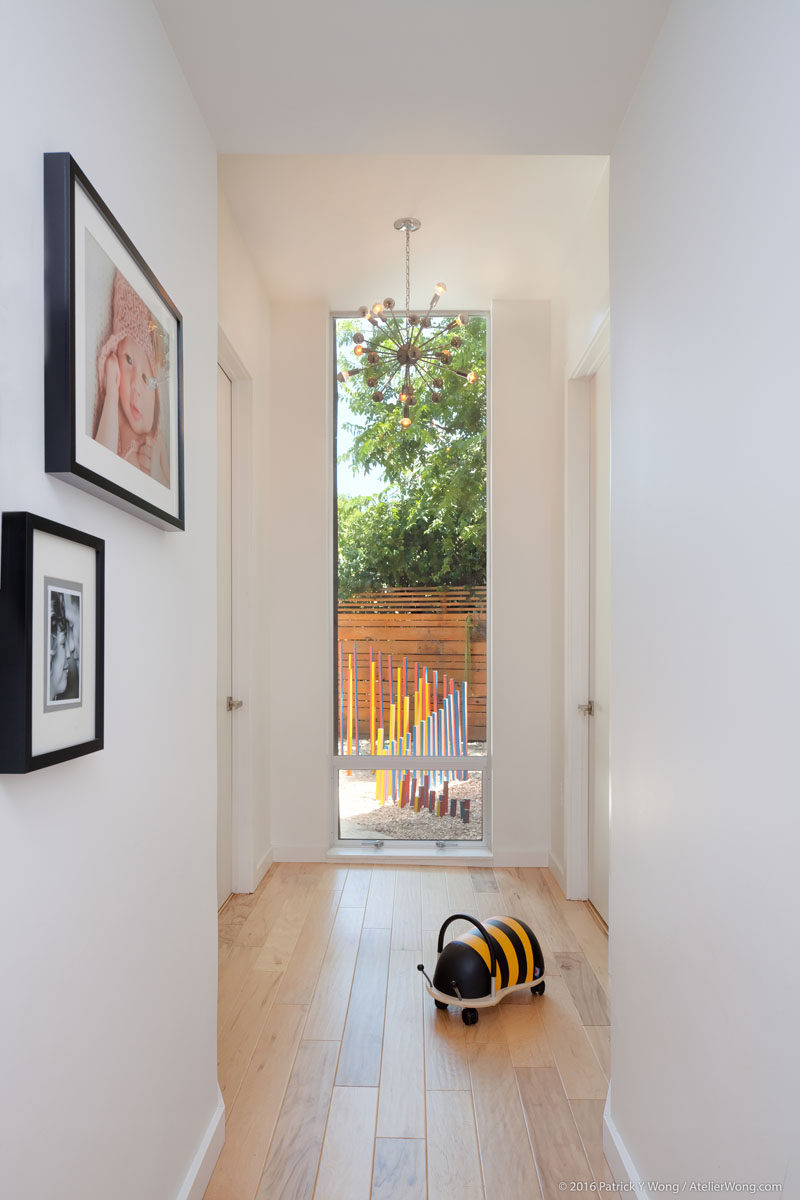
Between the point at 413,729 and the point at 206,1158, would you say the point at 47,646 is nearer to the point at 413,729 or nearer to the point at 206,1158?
the point at 206,1158

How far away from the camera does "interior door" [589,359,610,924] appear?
11.8 ft

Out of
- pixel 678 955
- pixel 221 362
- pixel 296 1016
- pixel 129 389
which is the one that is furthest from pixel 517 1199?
pixel 221 362

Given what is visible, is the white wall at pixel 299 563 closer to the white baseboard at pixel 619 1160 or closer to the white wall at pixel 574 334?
the white wall at pixel 574 334

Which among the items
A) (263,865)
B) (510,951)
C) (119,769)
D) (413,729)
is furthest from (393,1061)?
(413,729)

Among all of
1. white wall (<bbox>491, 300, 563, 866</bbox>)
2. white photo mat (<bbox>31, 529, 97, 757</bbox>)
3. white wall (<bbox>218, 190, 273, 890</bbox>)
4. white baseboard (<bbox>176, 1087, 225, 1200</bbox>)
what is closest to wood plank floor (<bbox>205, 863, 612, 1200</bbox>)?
white baseboard (<bbox>176, 1087, 225, 1200</bbox>)

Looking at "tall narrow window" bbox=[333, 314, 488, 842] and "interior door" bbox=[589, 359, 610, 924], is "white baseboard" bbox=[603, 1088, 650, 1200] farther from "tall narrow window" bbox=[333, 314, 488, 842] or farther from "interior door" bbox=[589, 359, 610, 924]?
"tall narrow window" bbox=[333, 314, 488, 842]

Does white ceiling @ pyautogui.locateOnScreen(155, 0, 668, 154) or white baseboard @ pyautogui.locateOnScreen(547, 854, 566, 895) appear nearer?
white ceiling @ pyautogui.locateOnScreen(155, 0, 668, 154)

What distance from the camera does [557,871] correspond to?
4215 mm

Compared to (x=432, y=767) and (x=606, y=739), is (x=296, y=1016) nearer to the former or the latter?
(x=606, y=739)

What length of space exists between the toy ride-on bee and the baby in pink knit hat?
1882mm

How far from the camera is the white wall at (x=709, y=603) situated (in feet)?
3.80

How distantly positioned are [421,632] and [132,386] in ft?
10.9

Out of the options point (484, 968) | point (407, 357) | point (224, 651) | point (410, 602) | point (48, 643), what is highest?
point (407, 357)

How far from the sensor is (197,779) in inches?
77.9
